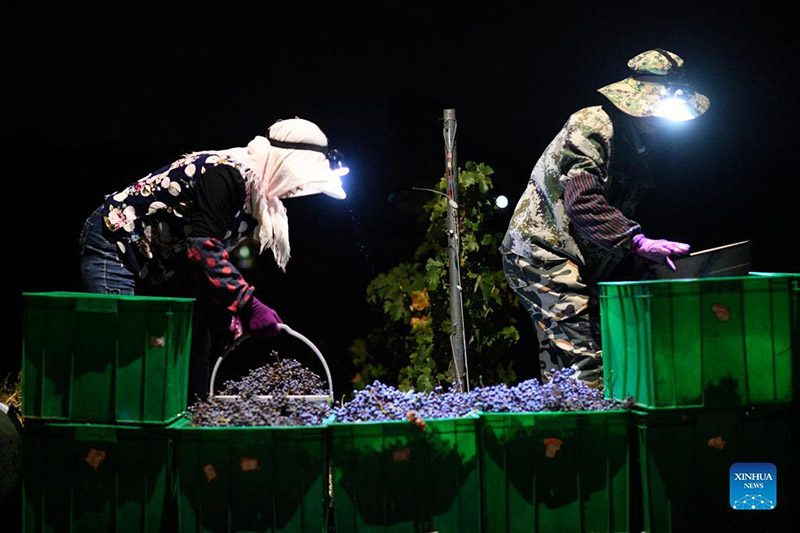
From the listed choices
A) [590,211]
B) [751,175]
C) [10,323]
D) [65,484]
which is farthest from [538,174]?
[10,323]

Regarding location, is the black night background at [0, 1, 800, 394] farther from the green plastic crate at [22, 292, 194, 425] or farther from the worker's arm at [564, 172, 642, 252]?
the green plastic crate at [22, 292, 194, 425]

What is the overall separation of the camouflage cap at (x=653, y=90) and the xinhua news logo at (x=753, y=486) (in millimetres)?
1414

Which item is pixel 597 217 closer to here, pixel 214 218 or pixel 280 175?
pixel 280 175

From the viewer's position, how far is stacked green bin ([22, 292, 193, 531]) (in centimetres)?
254

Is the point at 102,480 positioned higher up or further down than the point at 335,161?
further down

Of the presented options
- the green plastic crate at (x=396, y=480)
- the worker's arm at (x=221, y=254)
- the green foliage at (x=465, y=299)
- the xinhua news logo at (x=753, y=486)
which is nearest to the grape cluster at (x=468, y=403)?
the green plastic crate at (x=396, y=480)

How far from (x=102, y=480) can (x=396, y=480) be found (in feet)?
2.76

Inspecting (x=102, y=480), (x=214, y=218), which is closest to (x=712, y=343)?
(x=214, y=218)

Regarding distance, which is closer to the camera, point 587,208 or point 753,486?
point 753,486

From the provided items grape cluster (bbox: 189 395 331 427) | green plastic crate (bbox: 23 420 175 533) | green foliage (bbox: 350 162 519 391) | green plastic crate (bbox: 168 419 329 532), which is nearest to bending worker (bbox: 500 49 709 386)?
green foliage (bbox: 350 162 519 391)

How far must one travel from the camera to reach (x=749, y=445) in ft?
8.54

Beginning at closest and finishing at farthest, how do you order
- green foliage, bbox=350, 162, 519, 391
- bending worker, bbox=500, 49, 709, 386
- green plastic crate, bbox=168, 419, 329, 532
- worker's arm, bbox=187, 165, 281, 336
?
A: green plastic crate, bbox=168, 419, 329, 532
worker's arm, bbox=187, 165, 281, 336
bending worker, bbox=500, 49, 709, 386
green foliage, bbox=350, 162, 519, 391

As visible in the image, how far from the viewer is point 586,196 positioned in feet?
11.1

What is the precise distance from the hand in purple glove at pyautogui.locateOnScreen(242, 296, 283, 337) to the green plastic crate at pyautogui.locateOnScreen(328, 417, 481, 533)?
2.31ft
